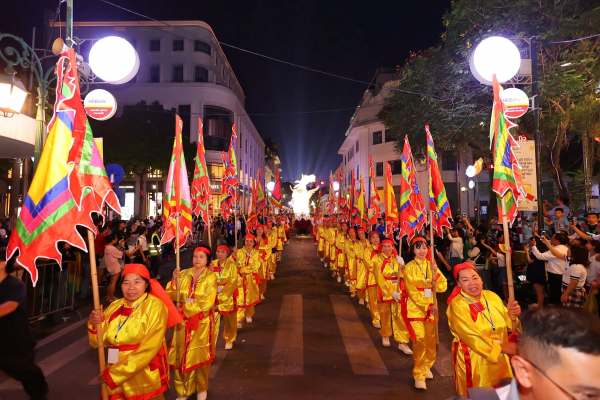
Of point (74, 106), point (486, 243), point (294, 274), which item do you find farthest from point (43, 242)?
point (294, 274)

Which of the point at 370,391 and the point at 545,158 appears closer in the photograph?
the point at 370,391

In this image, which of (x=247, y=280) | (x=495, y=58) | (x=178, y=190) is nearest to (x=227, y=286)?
(x=178, y=190)

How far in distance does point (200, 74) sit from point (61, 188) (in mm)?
41280

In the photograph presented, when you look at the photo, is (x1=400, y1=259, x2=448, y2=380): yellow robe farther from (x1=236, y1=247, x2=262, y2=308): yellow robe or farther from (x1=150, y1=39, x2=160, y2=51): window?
(x1=150, y1=39, x2=160, y2=51): window

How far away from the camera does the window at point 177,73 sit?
40500 mm

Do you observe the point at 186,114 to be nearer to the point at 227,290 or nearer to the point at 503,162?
the point at 227,290

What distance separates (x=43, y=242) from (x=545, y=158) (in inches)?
815

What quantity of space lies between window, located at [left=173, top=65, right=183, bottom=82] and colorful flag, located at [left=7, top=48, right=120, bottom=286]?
40.4 meters

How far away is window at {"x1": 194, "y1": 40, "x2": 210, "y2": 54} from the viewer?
4036cm

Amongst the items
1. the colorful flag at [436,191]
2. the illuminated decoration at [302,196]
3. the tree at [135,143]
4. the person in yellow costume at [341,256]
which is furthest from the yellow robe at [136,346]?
the illuminated decoration at [302,196]

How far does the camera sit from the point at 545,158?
1819cm

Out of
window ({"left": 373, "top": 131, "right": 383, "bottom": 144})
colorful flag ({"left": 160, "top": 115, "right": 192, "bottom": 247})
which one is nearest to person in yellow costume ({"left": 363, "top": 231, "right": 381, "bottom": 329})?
colorful flag ({"left": 160, "top": 115, "right": 192, "bottom": 247})

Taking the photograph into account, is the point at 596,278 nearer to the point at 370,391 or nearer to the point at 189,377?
the point at 370,391

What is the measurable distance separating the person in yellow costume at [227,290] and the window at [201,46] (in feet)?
130
